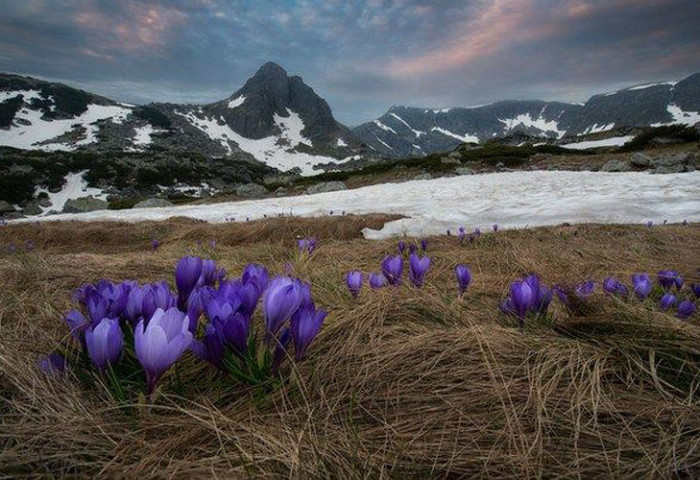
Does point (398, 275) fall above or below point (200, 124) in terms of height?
below

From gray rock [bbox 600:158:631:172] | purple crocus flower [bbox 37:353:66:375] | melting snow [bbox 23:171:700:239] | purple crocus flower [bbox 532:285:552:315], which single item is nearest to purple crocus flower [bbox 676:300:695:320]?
purple crocus flower [bbox 532:285:552:315]

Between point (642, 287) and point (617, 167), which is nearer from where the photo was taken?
point (642, 287)

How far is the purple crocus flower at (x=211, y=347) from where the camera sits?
121 cm

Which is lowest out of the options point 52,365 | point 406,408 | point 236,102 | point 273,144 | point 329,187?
point 329,187

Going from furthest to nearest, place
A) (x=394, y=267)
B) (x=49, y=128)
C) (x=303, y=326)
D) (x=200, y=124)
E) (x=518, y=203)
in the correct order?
(x=200, y=124), (x=49, y=128), (x=518, y=203), (x=394, y=267), (x=303, y=326)

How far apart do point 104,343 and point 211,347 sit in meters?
0.27

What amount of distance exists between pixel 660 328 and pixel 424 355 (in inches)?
33.6

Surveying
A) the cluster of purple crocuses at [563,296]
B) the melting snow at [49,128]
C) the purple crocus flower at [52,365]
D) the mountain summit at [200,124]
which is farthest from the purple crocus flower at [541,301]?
the melting snow at [49,128]

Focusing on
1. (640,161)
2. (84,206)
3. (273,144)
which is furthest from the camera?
(273,144)

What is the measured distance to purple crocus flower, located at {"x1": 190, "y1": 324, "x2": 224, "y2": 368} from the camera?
121cm

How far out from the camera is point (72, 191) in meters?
59.2

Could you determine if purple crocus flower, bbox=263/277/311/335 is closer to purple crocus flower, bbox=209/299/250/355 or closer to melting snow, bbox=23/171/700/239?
purple crocus flower, bbox=209/299/250/355

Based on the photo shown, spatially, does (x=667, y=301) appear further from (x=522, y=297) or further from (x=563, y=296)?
(x=522, y=297)

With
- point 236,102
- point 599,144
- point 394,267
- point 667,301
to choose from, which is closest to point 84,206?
point 599,144
